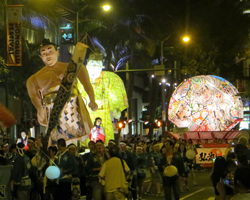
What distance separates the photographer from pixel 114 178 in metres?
9.58

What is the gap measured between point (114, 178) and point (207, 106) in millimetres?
18445

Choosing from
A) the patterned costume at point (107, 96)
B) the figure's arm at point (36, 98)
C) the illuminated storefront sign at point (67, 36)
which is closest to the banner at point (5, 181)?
the figure's arm at point (36, 98)

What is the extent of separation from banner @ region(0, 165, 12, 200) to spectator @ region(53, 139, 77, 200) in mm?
1134

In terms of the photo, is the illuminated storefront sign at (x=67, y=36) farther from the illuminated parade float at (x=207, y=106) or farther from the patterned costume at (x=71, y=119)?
the illuminated parade float at (x=207, y=106)

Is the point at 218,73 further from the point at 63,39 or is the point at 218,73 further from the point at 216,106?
the point at 63,39

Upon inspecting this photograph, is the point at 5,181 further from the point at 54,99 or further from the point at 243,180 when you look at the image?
the point at 243,180

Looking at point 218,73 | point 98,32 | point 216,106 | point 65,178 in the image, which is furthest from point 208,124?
point 65,178

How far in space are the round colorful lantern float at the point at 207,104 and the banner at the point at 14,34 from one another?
37.3 feet

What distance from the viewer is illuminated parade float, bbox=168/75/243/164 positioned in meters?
27.3

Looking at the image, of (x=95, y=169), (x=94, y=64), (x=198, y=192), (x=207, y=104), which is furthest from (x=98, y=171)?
(x=207, y=104)

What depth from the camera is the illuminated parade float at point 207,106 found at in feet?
89.6

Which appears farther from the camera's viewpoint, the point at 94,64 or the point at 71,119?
the point at 94,64

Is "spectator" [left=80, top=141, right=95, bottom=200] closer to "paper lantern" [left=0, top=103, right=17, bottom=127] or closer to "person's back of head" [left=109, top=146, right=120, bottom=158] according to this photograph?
"person's back of head" [left=109, top=146, right=120, bottom=158]

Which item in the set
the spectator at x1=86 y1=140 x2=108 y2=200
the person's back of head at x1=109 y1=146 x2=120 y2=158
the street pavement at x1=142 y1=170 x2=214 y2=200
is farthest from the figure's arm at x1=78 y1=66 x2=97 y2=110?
the person's back of head at x1=109 y1=146 x2=120 y2=158
